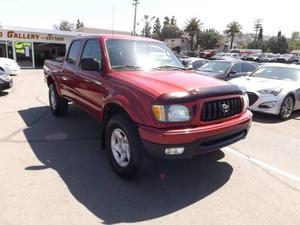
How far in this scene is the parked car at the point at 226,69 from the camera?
35.8ft

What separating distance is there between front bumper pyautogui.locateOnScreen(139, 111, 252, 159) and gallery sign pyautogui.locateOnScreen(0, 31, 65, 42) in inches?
1021

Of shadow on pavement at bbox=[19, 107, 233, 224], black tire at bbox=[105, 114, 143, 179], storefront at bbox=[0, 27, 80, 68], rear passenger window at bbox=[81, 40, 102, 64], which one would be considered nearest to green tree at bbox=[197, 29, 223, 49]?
storefront at bbox=[0, 27, 80, 68]

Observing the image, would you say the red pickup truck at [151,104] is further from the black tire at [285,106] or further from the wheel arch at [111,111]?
the black tire at [285,106]

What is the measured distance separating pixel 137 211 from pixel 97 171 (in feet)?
4.00

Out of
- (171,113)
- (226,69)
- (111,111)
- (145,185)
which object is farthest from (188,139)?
(226,69)

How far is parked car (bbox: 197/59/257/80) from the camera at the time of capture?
10.9 meters

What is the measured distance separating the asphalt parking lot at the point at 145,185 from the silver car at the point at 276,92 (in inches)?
73.1

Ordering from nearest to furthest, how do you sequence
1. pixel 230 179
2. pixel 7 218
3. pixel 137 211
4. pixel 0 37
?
pixel 7 218
pixel 137 211
pixel 230 179
pixel 0 37

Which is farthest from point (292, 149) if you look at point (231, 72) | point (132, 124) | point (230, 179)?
point (231, 72)

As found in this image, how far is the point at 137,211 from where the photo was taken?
3.36 meters

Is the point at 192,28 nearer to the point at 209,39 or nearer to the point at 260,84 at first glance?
the point at 209,39

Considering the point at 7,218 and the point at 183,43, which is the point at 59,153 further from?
the point at 183,43

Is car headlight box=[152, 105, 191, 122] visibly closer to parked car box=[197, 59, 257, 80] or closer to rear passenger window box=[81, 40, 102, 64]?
rear passenger window box=[81, 40, 102, 64]

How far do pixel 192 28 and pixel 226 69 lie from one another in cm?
7135
